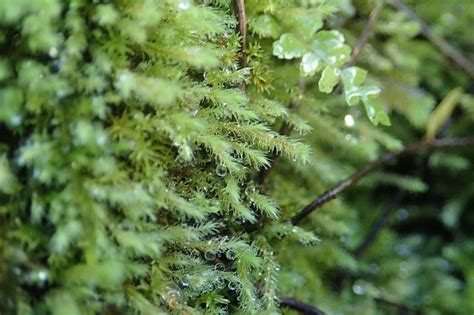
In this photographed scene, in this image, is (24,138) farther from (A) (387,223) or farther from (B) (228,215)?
(A) (387,223)

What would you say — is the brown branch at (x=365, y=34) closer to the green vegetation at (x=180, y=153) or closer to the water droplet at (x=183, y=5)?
the green vegetation at (x=180, y=153)

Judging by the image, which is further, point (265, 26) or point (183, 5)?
point (265, 26)

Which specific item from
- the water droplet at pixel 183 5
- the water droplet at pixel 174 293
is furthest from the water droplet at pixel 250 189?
the water droplet at pixel 183 5

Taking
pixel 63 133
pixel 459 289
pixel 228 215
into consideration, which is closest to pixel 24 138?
pixel 63 133

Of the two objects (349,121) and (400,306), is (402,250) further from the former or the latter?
(349,121)

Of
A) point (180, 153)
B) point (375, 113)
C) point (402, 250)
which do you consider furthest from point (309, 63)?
point (402, 250)

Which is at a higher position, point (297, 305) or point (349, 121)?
point (349, 121)
